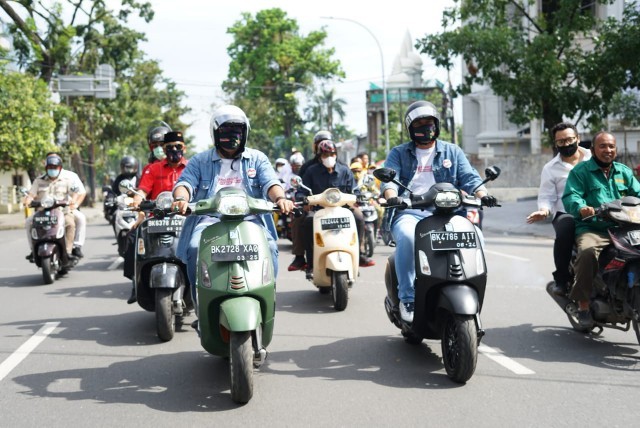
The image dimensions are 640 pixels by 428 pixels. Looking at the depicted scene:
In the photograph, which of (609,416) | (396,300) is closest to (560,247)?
(396,300)

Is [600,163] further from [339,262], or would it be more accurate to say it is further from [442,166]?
[339,262]

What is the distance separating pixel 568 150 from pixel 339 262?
254 cm

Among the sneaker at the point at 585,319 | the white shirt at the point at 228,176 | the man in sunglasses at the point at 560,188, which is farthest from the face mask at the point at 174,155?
the sneaker at the point at 585,319

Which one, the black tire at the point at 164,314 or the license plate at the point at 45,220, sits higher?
the license plate at the point at 45,220

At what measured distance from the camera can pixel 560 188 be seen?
24.8 feet

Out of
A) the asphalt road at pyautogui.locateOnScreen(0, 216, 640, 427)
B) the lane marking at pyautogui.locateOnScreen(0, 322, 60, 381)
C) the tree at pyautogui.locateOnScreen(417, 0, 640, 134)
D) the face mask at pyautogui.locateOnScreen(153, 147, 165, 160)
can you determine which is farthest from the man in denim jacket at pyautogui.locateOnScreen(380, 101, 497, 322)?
the tree at pyautogui.locateOnScreen(417, 0, 640, 134)

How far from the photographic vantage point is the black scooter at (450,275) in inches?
212

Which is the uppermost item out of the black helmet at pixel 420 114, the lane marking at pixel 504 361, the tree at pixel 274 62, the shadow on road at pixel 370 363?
the tree at pixel 274 62

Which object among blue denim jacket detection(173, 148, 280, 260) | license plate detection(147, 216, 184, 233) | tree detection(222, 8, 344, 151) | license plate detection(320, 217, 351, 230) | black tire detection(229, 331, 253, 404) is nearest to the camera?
black tire detection(229, 331, 253, 404)

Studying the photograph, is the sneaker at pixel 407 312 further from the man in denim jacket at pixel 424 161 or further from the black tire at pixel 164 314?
the black tire at pixel 164 314

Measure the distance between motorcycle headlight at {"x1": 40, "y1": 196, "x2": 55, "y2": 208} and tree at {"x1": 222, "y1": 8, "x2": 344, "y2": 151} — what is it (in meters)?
51.2

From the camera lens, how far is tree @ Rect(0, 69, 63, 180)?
29516mm

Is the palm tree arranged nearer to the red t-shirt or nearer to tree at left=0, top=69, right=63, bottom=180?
tree at left=0, top=69, right=63, bottom=180

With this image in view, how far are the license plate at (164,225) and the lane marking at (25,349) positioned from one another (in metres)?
1.37
